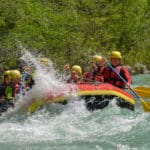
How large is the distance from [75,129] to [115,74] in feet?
10.8

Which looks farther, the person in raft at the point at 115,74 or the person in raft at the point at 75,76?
the person in raft at the point at 75,76

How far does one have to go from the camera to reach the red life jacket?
514 inches

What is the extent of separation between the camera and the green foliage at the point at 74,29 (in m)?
22.2

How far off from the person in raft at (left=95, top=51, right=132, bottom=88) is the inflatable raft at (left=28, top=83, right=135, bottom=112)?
2.21ft

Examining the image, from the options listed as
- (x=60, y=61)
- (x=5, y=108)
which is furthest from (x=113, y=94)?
(x=60, y=61)

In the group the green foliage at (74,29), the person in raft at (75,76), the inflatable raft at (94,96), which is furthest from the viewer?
the green foliage at (74,29)

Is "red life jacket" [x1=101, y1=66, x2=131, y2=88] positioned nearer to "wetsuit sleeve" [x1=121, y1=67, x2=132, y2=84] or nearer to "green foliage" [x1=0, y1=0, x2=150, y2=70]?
"wetsuit sleeve" [x1=121, y1=67, x2=132, y2=84]

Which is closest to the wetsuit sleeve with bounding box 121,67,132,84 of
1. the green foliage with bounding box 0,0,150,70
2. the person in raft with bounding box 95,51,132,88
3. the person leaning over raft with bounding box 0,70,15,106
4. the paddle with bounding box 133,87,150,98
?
the person in raft with bounding box 95,51,132,88

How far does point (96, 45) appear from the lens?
2938cm

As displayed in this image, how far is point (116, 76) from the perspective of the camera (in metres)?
13.2

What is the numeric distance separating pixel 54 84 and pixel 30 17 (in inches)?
460

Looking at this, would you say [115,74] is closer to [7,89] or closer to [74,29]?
[7,89]

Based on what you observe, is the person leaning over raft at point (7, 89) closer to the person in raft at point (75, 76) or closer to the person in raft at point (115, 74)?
the person in raft at point (75, 76)

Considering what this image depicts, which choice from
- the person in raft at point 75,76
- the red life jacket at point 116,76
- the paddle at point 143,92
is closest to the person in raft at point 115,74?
the red life jacket at point 116,76
